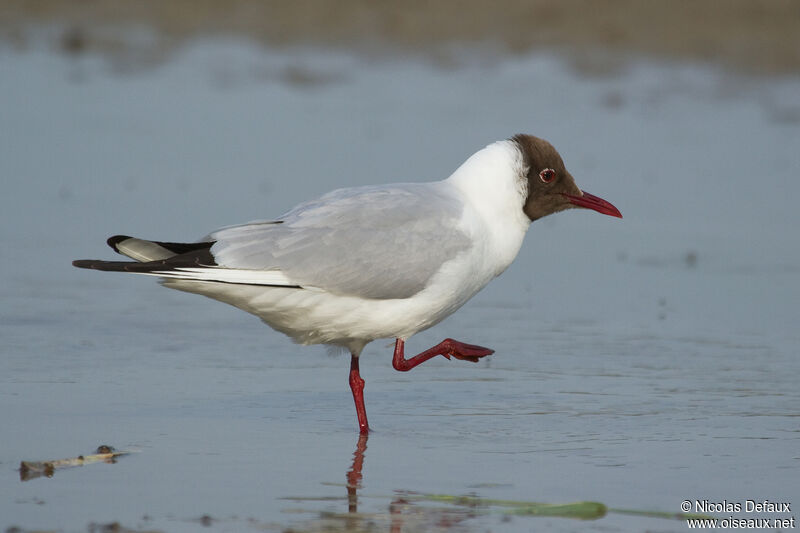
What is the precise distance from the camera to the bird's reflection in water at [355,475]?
5.43 meters

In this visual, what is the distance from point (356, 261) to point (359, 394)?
672 mm

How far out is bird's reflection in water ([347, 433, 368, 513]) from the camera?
17.8 ft

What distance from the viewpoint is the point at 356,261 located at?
6473 millimetres

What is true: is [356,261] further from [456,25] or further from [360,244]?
[456,25]

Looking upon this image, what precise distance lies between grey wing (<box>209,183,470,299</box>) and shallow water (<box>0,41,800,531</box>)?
0.71 metres

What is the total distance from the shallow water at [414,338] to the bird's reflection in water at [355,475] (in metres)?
0.03

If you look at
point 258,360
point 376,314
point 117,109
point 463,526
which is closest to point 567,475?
point 463,526

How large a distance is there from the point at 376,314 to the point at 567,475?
124 centimetres

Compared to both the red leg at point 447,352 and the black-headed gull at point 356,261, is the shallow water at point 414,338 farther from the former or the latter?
the black-headed gull at point 356,261

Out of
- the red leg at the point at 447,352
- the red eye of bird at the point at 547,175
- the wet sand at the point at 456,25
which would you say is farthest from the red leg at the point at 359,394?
the wet sand at the point at 456,25

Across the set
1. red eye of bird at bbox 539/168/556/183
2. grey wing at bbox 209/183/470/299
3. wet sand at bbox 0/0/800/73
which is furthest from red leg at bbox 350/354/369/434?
wet sand at bbox 0/0/800/73

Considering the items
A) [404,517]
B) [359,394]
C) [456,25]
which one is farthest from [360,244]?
[456,25]

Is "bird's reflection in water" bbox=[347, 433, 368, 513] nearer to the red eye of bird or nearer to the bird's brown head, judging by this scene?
the bird's brown head

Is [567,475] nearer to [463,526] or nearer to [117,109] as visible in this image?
[463,526]
